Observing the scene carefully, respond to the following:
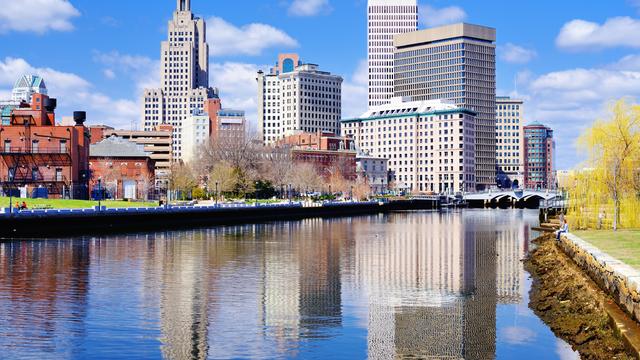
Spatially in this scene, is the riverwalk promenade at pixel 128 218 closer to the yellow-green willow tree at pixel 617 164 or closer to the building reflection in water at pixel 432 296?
the building reflection in water at pixel 432 296

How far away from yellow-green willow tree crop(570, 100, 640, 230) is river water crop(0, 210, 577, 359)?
8.27 metres

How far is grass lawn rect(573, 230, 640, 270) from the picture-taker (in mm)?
35719

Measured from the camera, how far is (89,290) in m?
39.4

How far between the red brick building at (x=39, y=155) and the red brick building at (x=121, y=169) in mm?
26795

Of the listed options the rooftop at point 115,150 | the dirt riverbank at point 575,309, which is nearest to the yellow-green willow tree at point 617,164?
the dirt riverbank at point 575,309

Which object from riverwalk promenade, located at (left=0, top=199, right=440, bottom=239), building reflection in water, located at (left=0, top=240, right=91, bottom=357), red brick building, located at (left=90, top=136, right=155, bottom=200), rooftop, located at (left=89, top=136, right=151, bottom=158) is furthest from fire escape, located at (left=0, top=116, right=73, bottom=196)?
building reflection in water, located at (left=0, top=240, right=91, bottom=357)

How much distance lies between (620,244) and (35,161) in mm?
92908

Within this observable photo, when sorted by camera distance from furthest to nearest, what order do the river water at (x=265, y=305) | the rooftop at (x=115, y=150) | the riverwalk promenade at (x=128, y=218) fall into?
the rooftop at (x=115, y=150), the riverwalk promenade at (x=128, y=218), the river water at (x=265, y=305)

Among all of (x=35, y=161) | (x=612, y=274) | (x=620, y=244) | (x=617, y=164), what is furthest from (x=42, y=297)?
(x=35, y=161)

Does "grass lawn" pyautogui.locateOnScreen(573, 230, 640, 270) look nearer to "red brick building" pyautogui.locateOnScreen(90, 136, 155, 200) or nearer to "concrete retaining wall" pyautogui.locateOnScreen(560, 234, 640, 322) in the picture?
"concrete retaining wall" pyautogui.locateOnScreen(560, 234, 640, 322)

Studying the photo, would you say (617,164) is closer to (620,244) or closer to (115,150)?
(620,244)

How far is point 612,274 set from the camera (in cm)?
3144

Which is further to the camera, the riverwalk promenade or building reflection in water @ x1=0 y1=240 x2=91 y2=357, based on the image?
the riverwalk promenade

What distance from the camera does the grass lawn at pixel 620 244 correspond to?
3572 cm
